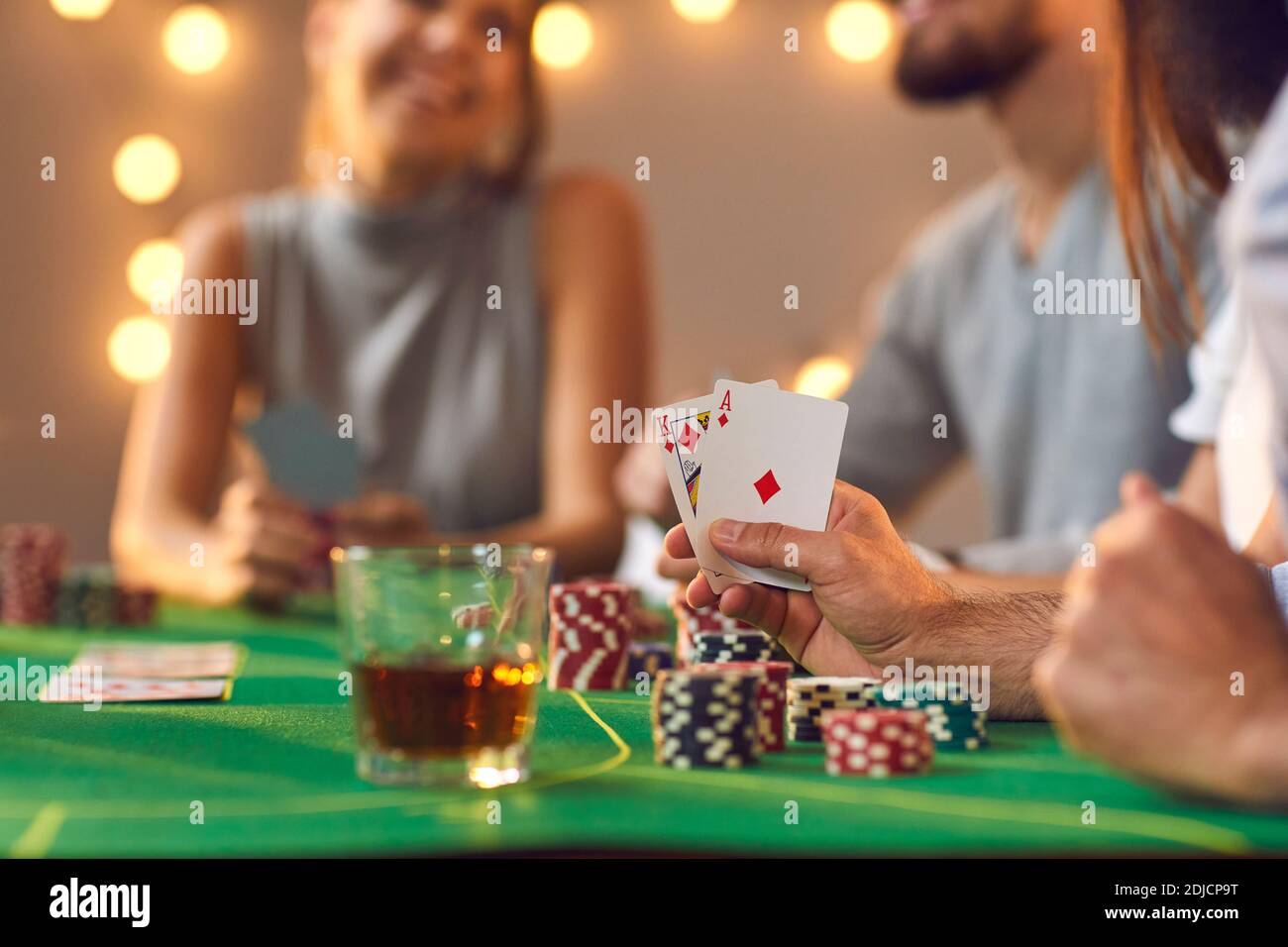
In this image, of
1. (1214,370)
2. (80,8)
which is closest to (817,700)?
(1214,370)

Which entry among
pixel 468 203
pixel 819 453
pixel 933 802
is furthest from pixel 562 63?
pixel 933 802

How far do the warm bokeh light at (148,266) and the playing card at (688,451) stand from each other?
4128mm

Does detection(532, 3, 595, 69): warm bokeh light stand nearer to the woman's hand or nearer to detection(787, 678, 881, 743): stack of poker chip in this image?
the woman's hand

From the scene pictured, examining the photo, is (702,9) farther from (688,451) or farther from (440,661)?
(440,661)

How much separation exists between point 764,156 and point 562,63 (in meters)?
0.85

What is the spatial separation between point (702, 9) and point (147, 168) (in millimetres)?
2204

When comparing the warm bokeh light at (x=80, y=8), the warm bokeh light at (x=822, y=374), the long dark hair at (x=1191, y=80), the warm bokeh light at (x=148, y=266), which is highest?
the warm bokeh light at (x=80, y=8)

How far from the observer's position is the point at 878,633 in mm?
1384

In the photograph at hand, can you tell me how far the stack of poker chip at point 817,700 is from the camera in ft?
4.14

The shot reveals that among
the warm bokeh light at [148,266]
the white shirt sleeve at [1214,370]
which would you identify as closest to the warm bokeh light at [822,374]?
the warm bokeh light at [148,266]

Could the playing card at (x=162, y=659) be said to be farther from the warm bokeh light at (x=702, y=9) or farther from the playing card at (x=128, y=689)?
the warm bokeh light at (x=702, y=9)

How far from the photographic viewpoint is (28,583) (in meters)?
2.47

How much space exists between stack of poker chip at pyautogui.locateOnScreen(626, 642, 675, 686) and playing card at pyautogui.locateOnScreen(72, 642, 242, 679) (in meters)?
0.52

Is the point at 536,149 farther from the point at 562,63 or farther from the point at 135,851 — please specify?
the point at 135,851
